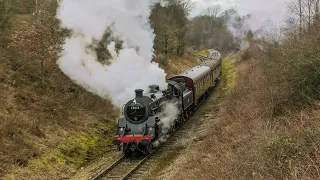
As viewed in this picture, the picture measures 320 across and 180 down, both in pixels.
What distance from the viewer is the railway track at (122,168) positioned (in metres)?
12.7

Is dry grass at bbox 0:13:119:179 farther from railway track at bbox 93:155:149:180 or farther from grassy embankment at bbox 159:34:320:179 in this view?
grassy embankment at bbox 159:34:320:179

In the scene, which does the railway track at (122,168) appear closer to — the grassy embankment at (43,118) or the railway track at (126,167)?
the railway track at (126,167)

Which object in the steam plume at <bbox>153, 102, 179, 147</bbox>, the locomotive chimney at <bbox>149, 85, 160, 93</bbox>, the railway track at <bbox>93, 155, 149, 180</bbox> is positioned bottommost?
the railway track at <bbox>93, 155, 149, 180</bbox>

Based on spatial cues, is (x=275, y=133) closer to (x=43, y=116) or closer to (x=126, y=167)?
(x=126, y=167)

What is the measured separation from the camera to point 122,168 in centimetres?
1374

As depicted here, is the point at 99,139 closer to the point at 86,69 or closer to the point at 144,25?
the point at 86,69

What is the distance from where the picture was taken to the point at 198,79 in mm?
23297

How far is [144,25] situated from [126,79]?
4.51 meters

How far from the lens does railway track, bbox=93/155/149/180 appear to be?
12672mm

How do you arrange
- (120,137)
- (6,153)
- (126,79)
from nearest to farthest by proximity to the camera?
(6,153) < (120,137) < (126,79)

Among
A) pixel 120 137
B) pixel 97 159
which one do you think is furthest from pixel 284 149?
pixel 97 159

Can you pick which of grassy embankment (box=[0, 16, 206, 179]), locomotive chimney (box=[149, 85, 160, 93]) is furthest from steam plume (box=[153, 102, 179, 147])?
grassy embankment (box=[0, 16, 206, 179])

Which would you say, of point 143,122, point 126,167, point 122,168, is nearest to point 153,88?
point 143,122

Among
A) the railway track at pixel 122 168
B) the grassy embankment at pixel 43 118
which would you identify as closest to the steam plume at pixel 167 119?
the railway track at pixel 122 168
